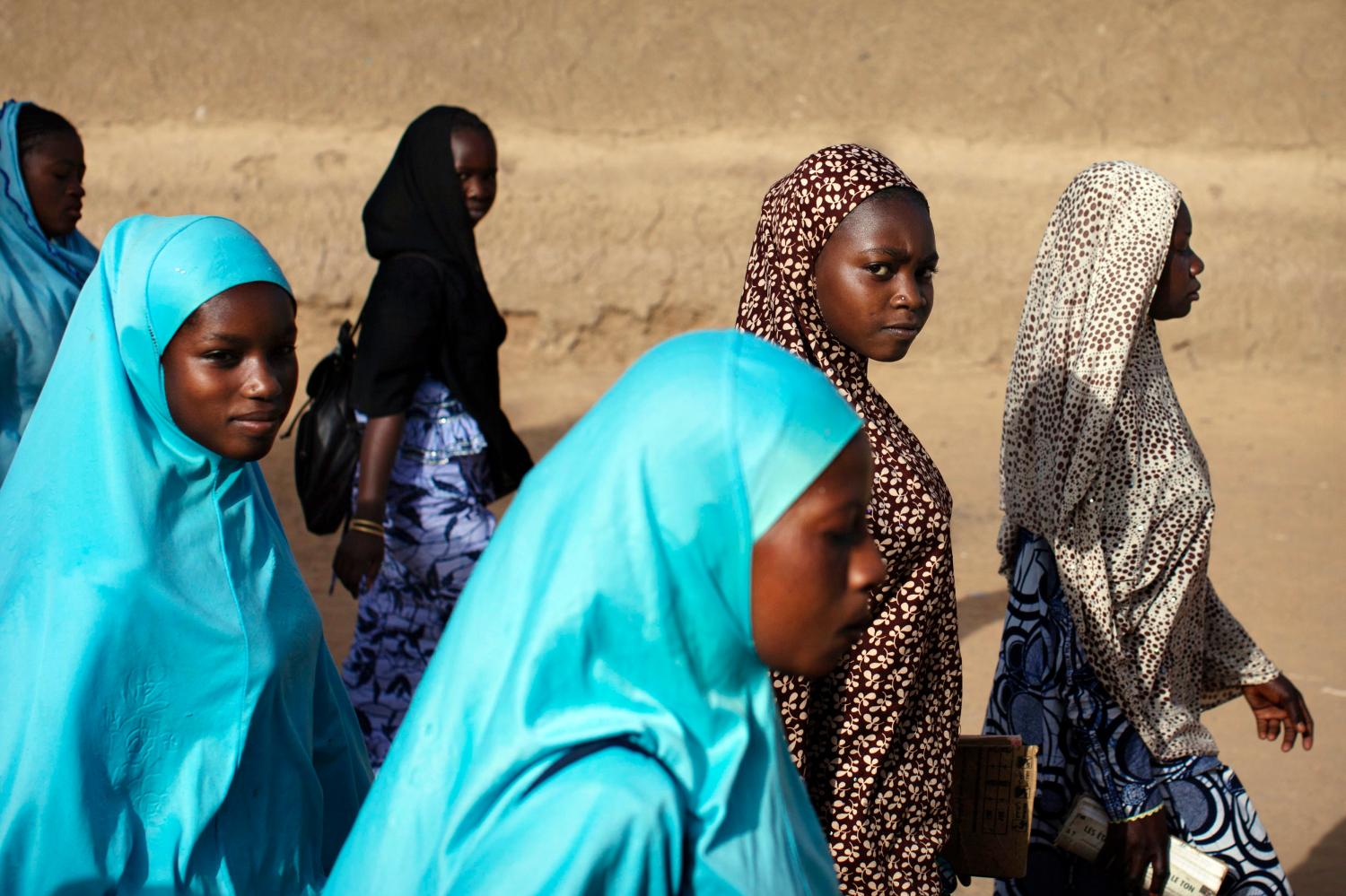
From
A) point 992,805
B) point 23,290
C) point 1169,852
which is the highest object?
point 23,290

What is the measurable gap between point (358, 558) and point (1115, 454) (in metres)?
2.28

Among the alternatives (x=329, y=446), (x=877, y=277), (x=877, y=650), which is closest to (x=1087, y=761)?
(x=877, y=650)

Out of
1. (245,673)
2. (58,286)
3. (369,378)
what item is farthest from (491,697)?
(58,286)

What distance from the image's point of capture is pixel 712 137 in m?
11.2

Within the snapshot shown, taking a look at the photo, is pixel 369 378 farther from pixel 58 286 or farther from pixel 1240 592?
pixel 1240 592

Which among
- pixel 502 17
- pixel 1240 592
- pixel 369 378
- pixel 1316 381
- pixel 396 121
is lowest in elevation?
pixel 1240 592

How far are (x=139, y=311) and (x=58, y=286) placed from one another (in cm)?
269

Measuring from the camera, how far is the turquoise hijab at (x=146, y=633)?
7.64ft

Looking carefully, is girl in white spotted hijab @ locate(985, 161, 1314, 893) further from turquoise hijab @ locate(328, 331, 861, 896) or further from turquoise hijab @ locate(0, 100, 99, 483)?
turquoise hijab @ locate(0, 100, 99, 483)

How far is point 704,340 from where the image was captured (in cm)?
163

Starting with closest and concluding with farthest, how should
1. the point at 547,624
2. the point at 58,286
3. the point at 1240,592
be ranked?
the point at 547,624 → the point at 58,286 → the point at 1240,592

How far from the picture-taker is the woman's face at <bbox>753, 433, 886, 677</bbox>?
156 centimetres

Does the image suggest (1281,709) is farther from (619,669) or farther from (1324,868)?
(619,669)

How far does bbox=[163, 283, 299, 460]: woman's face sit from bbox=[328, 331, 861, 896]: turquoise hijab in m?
1.11
